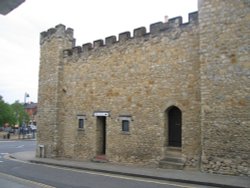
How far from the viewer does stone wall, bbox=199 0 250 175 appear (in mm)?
11383

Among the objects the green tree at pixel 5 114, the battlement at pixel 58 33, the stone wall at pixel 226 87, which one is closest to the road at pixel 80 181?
the stone wall at pixel 226 87

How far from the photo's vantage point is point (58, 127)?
20.1m

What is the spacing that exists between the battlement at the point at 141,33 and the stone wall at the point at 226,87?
4.85 feet

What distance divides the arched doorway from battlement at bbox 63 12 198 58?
368 cm

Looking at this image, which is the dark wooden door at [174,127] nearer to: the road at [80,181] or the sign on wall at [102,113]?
the road at [80,181]

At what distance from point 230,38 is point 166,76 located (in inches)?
142

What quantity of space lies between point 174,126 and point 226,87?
3.63m

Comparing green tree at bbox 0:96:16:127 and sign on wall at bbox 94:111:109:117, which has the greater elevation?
green tree at bbox 0:96:16:127

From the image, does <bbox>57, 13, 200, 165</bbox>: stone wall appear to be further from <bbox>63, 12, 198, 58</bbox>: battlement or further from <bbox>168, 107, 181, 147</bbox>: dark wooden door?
<bbox>168, 107, 181, 147</bbox>: dark wooden door

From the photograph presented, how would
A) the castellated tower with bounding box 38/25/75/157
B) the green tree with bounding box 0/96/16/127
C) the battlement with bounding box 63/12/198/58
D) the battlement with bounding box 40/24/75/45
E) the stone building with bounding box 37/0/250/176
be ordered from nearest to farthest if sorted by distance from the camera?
the stone building with bounding box 37/0/250/176 → the battlement with bounding box 63/12/198/58 → the castellated tower with bounding box 38/25/75/157 → the battlement with bounding box 40/24/75/45 → the green tree with bounding box 0/96/16/127

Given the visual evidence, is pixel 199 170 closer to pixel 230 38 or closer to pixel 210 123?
pixel 210 123

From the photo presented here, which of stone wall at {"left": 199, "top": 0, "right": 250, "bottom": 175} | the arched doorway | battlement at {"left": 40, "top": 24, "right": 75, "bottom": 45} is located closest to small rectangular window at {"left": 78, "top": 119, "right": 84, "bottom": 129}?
battlement at {"left": 40, "top": 24, "right": 75, "bottom": 45}

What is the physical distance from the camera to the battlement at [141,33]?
14.1 m

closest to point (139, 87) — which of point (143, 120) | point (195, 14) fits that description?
point (143, 120)
